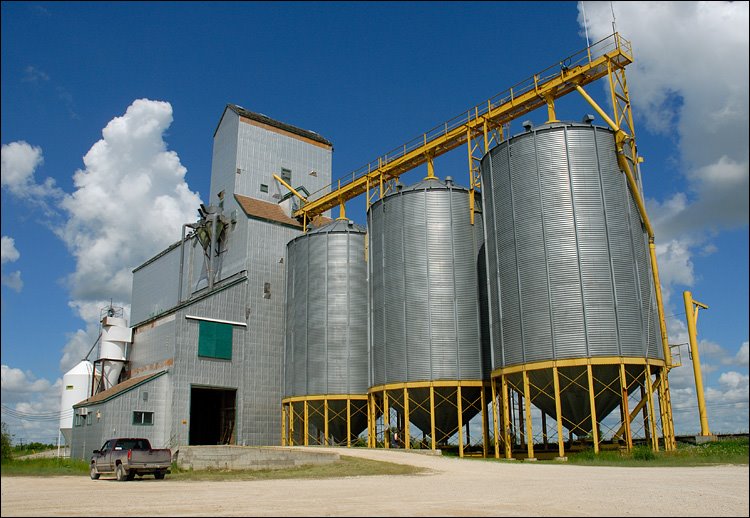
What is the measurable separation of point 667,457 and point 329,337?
2571 cm

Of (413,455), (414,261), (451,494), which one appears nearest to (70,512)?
(451,494)

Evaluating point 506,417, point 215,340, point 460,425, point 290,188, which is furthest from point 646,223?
point 290,188

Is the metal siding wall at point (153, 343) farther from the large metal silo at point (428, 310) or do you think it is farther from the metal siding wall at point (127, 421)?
the large metal silo at point (428, 310)

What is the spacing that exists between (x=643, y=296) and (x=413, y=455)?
576 inches

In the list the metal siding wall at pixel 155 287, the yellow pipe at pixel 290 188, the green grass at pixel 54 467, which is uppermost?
the yellow pipe at pixel 290 188

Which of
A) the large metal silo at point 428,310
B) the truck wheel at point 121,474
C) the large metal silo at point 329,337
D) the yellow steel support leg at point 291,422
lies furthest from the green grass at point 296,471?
the yellow steel support leg at point 291,422

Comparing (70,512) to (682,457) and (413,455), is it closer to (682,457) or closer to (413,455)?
(413,455)

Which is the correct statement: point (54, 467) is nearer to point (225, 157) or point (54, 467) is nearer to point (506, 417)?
point (506, 417)

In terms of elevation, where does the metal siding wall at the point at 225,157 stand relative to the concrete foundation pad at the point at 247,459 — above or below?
above

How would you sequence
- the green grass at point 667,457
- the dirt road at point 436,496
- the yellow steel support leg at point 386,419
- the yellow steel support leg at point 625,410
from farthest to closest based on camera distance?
the yellow steel support leg at point 386,419, the yellow steel support leg at point 625,410, the green grass at point 667,457, the dirt road at point 436,496

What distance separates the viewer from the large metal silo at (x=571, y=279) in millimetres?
33469

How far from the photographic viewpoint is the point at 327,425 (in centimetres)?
4797

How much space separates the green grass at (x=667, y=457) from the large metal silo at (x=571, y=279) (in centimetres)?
213

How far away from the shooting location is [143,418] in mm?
43750
